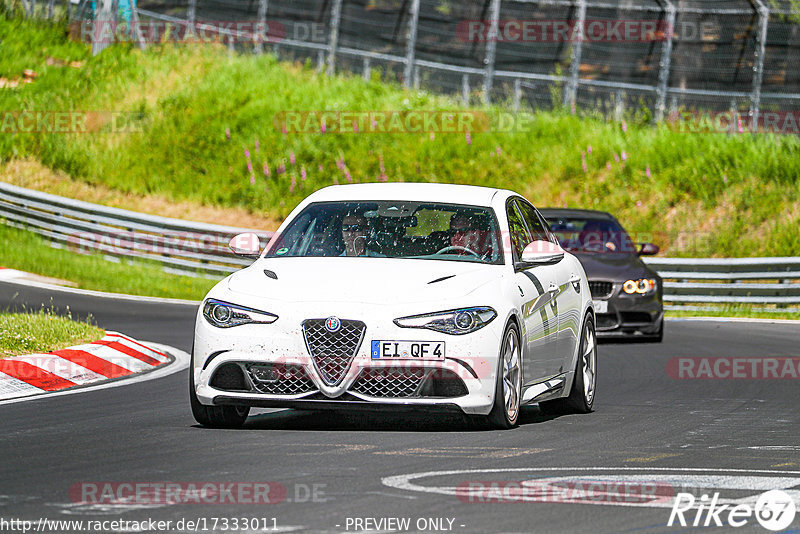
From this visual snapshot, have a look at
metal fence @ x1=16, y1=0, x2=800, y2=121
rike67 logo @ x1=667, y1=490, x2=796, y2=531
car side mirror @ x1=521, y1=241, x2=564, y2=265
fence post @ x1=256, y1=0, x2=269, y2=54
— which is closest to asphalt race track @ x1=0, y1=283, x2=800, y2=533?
rike67 logo @ x1=667, y1=490, x2=796, y2=531

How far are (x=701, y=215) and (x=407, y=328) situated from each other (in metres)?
22.2

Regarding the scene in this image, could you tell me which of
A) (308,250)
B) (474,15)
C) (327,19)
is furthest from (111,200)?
(308,250)

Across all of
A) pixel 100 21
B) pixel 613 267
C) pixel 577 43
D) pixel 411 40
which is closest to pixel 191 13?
pixel 100 21

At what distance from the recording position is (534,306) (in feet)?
31.9

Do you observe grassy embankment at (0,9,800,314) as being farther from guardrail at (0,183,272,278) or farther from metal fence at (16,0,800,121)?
guardrail at (0,183,272,278)

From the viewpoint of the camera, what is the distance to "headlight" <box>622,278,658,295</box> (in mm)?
18031

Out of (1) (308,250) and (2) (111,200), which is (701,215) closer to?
(2) (111,200)

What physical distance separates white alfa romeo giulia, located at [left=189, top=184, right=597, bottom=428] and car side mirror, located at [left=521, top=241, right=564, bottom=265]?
0.01 m

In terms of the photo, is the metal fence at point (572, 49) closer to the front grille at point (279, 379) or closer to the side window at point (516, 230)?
the side window at point (516, 230)

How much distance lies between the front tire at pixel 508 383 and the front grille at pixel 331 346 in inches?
34.3

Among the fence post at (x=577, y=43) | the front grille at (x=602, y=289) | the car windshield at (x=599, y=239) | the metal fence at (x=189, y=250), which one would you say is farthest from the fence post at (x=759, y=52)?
the front grille at (x=602, y=289)

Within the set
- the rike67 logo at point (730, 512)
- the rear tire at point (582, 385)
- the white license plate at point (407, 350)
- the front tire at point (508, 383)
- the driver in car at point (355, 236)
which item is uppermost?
the driver in car at point (355, 236)

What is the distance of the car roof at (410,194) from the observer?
400 inches

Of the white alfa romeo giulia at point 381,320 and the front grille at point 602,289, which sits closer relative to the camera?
the white alfa romeo giulia at point 381,320
